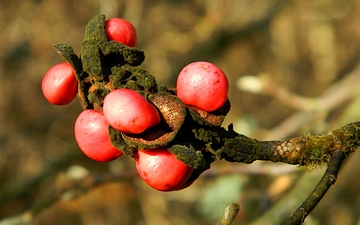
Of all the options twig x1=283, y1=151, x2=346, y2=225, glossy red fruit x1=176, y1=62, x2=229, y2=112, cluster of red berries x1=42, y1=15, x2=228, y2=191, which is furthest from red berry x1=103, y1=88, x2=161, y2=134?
twig x1=283, y1=151, x2=346, y2=225

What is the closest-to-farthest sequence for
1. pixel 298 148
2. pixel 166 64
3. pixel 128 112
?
pixel 128 112
pixel 298 148
pixel 166 64

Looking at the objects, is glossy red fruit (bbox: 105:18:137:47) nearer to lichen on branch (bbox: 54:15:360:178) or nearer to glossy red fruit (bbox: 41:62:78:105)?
lichen on branch (bbox: 54:15:360:178)

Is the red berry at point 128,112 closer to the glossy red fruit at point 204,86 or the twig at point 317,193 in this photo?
the glossy red fruit at point 204,86

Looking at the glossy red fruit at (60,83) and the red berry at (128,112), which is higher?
the red berry at (128,112)

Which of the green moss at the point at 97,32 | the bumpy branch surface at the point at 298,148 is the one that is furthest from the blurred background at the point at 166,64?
the green moss at the point at 97,32

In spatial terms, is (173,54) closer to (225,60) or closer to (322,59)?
(225,60)

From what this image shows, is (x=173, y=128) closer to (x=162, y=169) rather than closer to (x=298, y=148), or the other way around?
(x=162, y=169)

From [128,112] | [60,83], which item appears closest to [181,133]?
[128,112]
